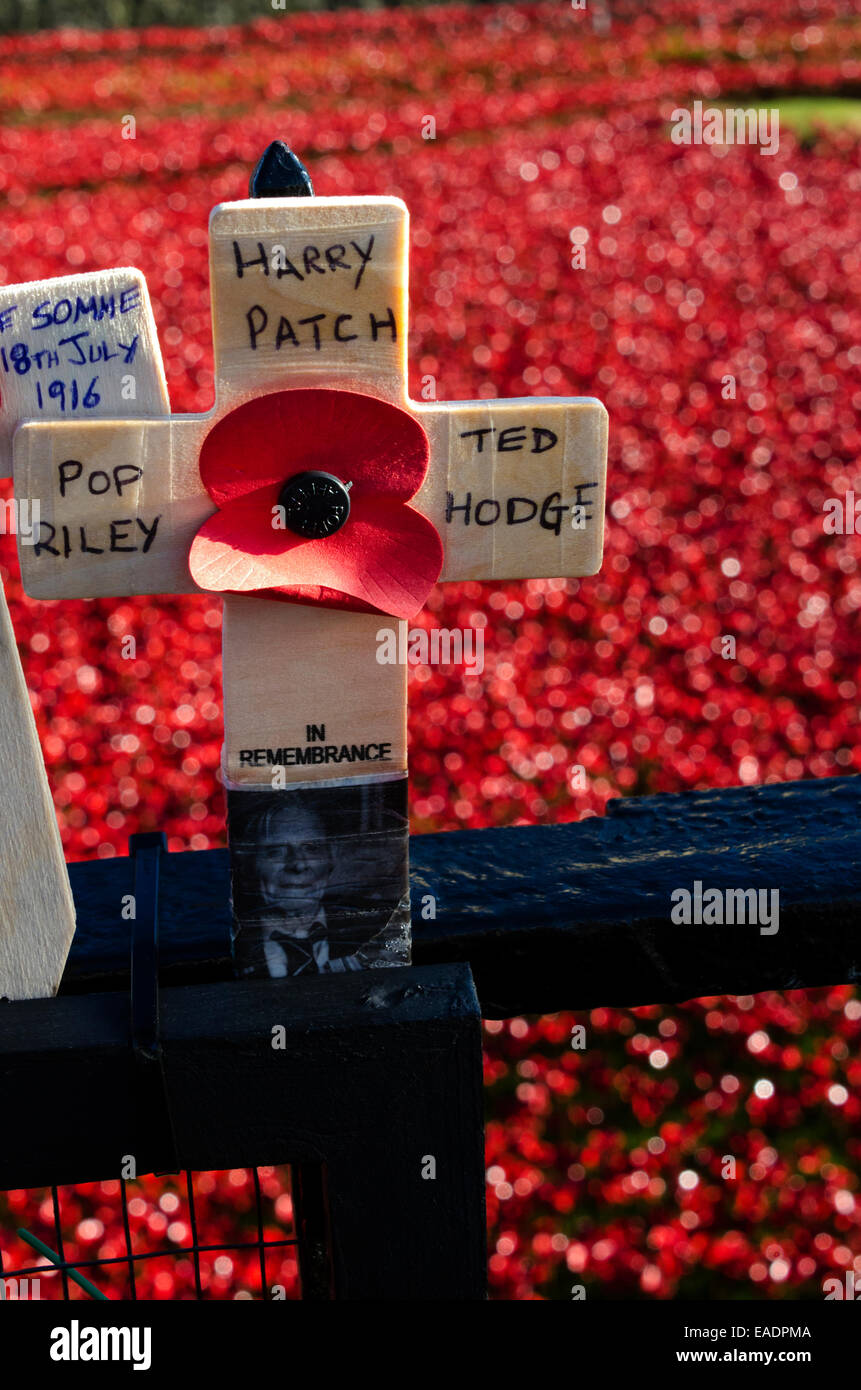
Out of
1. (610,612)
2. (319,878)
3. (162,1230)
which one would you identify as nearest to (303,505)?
(319,878)

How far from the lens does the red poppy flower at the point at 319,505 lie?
3.86ft

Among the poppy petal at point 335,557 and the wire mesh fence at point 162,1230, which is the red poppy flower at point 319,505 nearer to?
the poppy petal at point 335,557

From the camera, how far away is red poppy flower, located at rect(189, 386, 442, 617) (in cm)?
118

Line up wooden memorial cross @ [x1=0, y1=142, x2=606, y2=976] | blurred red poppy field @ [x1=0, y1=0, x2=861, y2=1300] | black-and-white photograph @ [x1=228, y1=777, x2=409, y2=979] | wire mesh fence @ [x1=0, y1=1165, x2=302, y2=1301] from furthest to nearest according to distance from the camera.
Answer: blurred red poppy field @ [x1=0, y1=0, x2=861, y2=1300] < wire mesh fence @ [x1=0, y1=1165, x2=302, y2=1301] < black-and-white photograph @ [x1=228, y1=777, x2=409, y2=979] < wooden memorial cross @ [x1=0, y1=142, x2=606, y2=976]

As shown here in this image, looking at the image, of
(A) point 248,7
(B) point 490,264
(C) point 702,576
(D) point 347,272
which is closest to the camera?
(D) point 347,272

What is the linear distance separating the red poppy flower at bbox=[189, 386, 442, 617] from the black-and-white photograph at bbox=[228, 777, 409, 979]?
209 mm

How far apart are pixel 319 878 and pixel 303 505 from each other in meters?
0.37

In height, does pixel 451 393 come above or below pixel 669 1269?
above

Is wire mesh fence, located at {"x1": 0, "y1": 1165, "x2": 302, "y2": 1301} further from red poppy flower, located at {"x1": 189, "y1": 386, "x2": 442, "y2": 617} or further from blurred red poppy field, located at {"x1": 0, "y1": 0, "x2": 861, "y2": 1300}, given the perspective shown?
red poppy flower, located at {"x1": 189, "y1": 386, "x2": 442, "y2": 617}

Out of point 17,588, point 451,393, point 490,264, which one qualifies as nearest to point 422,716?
point 17,588

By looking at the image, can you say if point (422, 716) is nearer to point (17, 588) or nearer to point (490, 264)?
point (17, 588)

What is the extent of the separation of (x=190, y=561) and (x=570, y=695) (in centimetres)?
383

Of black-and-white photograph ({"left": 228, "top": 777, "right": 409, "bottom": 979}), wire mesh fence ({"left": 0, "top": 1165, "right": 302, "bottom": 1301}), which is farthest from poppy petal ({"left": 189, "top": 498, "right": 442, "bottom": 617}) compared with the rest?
wire mesh fence ({"left": 0, "top": 1165, "right": 302, "bottom": 1301})
